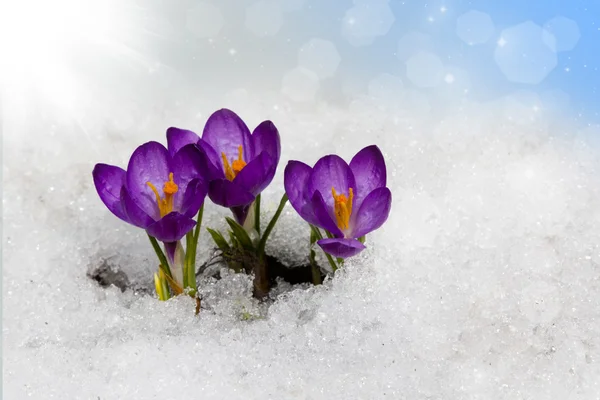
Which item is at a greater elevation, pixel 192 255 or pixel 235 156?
pixel 235 156

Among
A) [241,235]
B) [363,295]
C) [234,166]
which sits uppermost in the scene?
[234,166]

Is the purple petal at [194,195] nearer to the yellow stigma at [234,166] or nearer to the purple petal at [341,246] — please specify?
the yellow stigma at [234,166]

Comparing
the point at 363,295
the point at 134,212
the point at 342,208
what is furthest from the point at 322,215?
the point at 134,212

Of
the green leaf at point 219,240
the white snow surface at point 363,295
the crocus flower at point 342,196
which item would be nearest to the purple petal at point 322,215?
the crocus flower at point 342,196

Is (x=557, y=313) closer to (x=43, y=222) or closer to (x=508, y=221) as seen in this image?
(x=508, y=221)

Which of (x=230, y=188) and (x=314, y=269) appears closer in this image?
(x=230, y=188)

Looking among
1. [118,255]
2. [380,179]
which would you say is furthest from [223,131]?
[118,255]

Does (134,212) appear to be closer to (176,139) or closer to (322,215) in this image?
(176,139)
